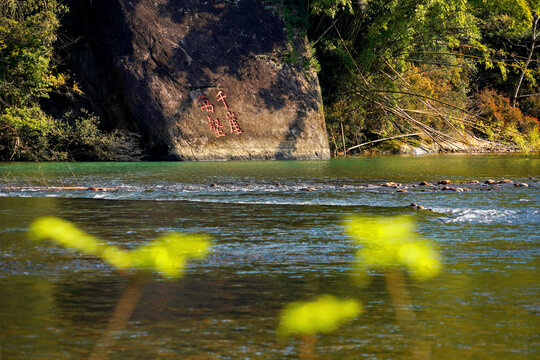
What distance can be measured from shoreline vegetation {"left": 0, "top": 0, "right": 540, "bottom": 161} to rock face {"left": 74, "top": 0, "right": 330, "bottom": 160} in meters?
0.56

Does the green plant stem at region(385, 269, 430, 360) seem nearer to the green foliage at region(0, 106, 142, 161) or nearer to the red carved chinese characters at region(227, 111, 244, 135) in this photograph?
the green foliage at region(0, 106, 142, 161)

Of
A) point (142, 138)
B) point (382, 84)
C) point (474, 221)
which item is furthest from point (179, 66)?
point (474, 221)

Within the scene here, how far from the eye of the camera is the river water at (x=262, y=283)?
125 inches

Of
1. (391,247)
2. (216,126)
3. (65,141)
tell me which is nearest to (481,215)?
(391,247)

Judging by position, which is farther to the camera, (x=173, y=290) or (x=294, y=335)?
(x=173, y=290)

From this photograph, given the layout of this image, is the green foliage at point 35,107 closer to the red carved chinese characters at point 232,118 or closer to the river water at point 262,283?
the red carved chinese characters at point 232,118

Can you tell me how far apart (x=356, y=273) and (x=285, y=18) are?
57.8 feet

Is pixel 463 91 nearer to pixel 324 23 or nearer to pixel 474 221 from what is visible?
pixel 324 23

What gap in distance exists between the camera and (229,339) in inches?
127

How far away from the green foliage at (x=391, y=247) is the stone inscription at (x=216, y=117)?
1343 cm

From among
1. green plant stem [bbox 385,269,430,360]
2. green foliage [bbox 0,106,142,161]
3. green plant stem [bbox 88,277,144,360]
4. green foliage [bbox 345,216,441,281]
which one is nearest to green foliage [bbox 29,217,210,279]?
green plant stem [bbox 88,277,144,360]

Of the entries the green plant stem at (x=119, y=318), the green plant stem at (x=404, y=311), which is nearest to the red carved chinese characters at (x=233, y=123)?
the green plant stem at (x=404, y=311)

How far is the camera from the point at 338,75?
2334 cm

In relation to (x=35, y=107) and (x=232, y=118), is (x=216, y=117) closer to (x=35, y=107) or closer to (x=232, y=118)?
(x=232, y=118)
